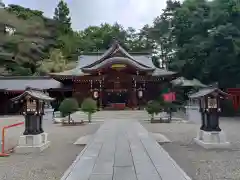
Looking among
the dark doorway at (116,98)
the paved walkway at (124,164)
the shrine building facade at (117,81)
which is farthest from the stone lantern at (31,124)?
the dark doorway at (116,98)

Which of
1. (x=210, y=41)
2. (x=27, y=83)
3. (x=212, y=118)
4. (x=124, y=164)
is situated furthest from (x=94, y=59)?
(x=124, y=164)

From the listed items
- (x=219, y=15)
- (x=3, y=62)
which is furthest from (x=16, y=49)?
(x=219, y=15)

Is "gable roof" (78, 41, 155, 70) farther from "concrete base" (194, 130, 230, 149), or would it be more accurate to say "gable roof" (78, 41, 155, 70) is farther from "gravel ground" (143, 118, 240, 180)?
"gravel ground" (143, 118, 240, 180)

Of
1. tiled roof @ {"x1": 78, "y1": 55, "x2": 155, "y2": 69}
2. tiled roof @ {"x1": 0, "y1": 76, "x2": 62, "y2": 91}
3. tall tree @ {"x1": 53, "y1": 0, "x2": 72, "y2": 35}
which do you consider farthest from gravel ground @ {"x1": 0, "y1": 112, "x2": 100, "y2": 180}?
tall tree @ {"x1": 53, "y1": 0, "x2": 72, "y2": 35}

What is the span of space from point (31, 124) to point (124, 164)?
162 inches

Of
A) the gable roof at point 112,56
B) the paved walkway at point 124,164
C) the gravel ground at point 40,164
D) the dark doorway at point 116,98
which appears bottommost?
the gravel ground at point 40,164

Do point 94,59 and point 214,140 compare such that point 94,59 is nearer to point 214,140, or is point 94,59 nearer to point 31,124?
point 31,124

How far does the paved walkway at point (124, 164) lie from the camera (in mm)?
5203

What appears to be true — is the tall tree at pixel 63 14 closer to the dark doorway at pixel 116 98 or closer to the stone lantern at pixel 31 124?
the dark doorway at pixel 116 98

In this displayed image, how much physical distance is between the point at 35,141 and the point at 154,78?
65.0 feet

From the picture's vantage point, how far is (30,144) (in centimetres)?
862

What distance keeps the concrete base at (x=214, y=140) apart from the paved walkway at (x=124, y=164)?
1664 millimetres

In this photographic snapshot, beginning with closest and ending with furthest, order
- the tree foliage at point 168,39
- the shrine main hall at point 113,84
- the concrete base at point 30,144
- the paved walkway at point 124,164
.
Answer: the paved walkway at point 124,164, the concrete base at point 30,144, the tree foliage at point 168,39, the shrine main hall at point 113,84

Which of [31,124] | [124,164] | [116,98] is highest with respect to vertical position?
[116,98]
